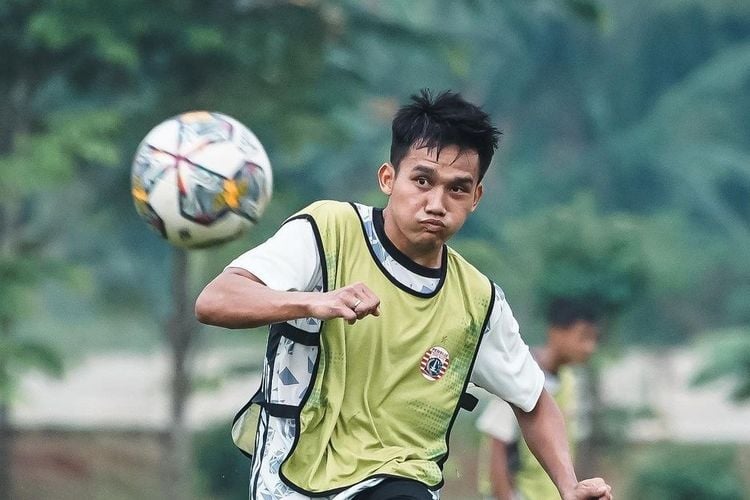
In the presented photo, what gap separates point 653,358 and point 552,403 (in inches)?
330

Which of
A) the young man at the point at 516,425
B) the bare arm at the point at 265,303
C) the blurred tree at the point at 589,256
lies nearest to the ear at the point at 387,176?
the bare arm at the point at 265,303

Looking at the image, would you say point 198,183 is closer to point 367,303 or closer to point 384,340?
point 384,340

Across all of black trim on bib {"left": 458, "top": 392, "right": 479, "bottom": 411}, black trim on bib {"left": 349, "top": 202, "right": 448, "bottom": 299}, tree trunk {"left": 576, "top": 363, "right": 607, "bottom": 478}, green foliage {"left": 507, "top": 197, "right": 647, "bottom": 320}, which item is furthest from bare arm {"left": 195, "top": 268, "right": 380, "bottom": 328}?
tree trunk {"left": 576, "top": 363, "right": 607, "bottom": 478}

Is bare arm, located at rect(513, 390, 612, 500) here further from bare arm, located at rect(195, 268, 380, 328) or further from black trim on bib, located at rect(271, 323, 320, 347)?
bare arm, located at rect(195, 268, 380, 328)

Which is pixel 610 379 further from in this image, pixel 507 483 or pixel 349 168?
pixel 507 483

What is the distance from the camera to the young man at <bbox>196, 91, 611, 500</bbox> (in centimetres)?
363

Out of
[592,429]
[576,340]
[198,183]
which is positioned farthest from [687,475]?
[198,183]

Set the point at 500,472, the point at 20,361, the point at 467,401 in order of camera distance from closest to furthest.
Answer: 1. the point at 467,401
2. the point at 500,472
3. the point at 20,361

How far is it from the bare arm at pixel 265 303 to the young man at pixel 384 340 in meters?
0.12

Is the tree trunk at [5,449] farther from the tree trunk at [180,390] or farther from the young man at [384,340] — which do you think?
the young man at [384,340]

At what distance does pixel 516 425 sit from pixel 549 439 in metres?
2.29

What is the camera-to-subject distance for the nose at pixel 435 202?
365 cm

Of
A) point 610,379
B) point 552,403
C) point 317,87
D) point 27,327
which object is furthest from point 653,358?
point 552,403

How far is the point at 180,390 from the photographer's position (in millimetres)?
A: 11844
